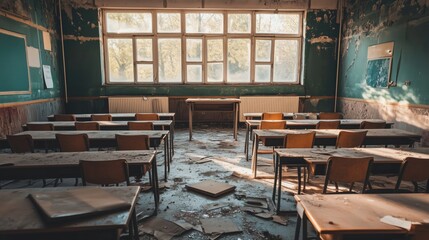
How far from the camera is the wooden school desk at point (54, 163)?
7.47 feet

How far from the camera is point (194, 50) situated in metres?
8.17

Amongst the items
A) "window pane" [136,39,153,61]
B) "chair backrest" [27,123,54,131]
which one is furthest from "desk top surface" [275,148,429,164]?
"window pane" [136,39,153,61]

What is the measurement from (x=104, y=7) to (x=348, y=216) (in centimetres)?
817

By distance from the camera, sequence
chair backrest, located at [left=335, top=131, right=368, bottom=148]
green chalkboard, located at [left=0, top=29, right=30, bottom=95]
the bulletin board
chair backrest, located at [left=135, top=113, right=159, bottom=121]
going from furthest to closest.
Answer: the bulletin board < chair backrest, located at [left=135, top=113, right=159, bottom=121] < green chalkboard, located at [left=0, top=29, right=30, bottom=95] < chair backrest, located at [left=335, top=131, right=368, bottom=148]

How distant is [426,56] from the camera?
15.9ft

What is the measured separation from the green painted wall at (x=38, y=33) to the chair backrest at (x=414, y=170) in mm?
5939

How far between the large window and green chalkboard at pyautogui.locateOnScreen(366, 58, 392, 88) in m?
2.22

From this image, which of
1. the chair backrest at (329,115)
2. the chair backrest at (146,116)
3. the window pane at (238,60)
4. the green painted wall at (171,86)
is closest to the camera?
the chair backrest at (146,116)

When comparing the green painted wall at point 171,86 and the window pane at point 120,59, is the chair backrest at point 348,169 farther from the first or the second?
the window pane at point 120,59

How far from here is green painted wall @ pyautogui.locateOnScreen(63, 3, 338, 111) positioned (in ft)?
25.4

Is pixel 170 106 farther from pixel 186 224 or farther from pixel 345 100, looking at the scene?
pixel 186 224

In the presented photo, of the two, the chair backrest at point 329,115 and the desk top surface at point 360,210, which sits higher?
the chair backrest at point 329,115

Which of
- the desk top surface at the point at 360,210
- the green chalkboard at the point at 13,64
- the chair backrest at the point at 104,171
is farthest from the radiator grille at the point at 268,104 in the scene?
the desk top surface at the point at 360,210

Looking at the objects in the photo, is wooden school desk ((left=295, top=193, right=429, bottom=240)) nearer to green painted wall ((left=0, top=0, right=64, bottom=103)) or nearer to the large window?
green painted wall ((left=0, top=0, right=64, bottom=103))
